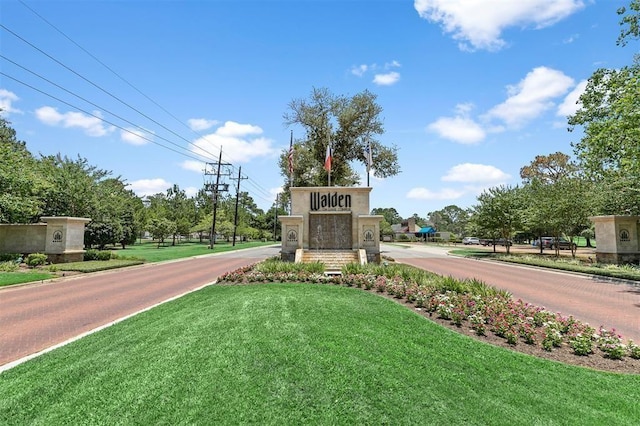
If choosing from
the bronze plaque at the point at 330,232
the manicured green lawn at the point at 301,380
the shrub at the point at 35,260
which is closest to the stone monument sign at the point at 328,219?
the bronze plaque at the point at 330,232

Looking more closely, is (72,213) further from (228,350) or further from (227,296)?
(228,350)

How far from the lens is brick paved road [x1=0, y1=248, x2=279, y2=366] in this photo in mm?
7172

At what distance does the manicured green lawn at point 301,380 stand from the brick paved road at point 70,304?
134cm

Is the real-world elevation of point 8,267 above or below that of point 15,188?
below

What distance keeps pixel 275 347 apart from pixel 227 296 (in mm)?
4528

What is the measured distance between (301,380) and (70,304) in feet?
30.8

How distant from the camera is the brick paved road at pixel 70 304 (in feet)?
23.5

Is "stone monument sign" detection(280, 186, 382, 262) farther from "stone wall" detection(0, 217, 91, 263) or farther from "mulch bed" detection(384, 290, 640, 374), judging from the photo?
"mulch bed" detection(384, 290, 640, 374)

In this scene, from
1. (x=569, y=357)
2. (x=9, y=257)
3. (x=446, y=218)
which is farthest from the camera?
(x=446, y=218)

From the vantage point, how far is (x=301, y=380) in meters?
4.52

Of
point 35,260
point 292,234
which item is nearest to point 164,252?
point 35,260

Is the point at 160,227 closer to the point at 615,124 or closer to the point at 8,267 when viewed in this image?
the point at 8,267

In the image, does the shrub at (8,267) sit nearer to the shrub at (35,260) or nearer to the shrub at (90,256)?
the shrub at (35,260)

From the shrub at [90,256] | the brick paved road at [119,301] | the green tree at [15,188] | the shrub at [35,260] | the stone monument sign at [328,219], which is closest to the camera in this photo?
the brick paved road at [119,301]
